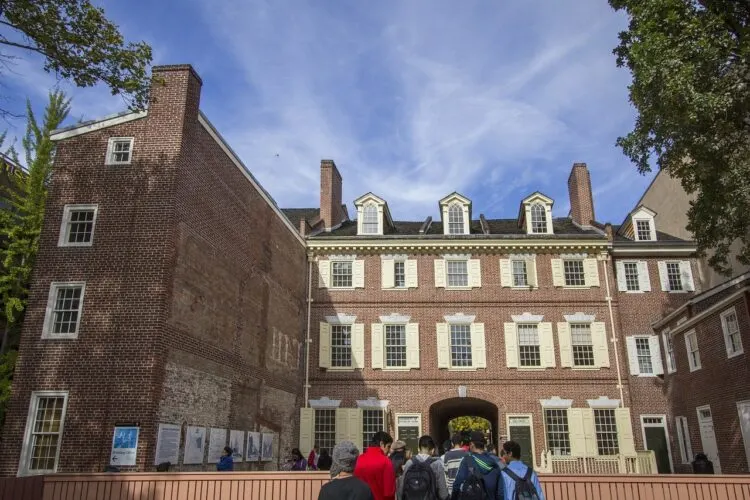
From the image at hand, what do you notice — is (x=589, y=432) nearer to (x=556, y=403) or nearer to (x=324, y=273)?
(x=556, y=403)

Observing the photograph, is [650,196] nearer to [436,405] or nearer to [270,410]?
[436,405]

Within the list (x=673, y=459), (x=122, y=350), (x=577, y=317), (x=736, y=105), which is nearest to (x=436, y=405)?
(x=577, y=317)

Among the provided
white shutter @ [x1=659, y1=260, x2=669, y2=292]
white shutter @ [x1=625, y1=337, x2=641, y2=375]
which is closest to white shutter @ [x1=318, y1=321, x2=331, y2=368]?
white shutter @ [x1=625, y1=337, x2=641, y2=375]

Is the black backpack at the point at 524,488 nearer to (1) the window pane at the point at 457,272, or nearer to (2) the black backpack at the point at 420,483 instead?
(2) the black backpack at the point at 420,483

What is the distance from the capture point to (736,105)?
14883mm

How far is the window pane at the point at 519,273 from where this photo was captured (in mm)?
Answer: 27953

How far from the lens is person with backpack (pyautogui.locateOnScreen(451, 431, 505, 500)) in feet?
23.6

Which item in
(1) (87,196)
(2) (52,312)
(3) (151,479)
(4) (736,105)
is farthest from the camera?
(1) (87,196)

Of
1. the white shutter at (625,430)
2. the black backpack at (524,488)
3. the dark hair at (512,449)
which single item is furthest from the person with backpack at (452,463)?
the white shutter at (625,430)

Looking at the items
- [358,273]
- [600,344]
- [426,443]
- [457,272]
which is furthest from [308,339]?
[426,443]

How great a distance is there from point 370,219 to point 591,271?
34.4ft

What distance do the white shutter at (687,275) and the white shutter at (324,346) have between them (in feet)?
52.9

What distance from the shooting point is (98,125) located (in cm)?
1788

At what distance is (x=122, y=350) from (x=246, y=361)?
5.95 m
